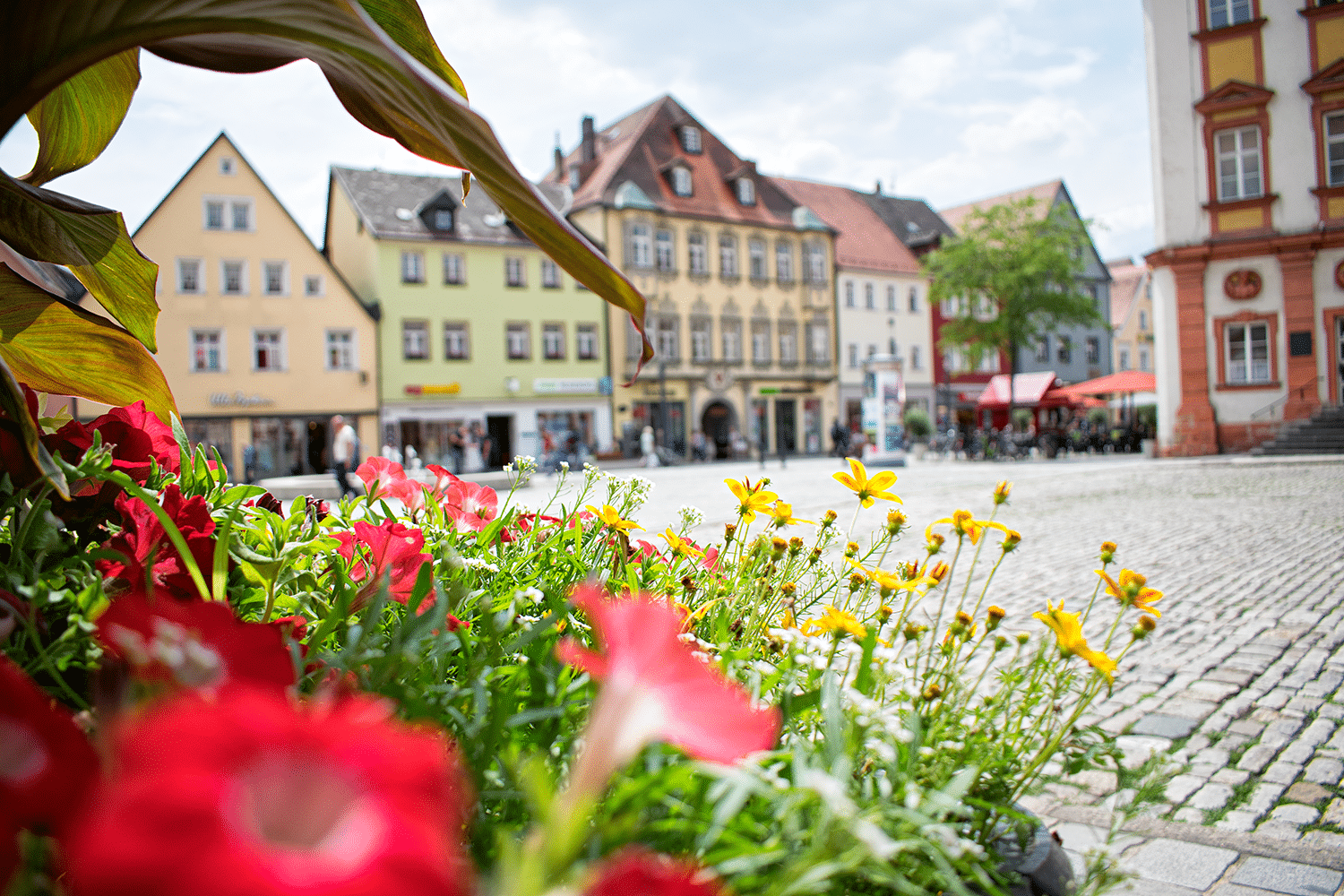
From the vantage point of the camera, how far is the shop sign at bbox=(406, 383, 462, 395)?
29281 millimetres

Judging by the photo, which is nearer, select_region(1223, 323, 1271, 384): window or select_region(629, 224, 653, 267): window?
select_region(1223, 323, 1271, 384): window

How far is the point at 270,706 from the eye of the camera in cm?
33

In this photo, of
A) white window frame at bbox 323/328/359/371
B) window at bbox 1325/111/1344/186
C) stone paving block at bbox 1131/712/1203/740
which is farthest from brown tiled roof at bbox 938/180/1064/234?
stone paving block at bbox 1131/712/1203/740

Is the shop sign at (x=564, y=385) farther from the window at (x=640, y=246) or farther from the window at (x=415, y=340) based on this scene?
the window at (x=640, y=246)

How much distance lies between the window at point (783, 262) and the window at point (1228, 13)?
1807cm

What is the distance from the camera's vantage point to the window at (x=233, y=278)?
88.1ft

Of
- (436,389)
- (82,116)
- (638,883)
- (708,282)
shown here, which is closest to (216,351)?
(436,389)

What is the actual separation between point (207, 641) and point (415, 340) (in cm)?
3030

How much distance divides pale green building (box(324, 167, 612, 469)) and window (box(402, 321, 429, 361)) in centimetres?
3

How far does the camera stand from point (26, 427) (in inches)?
29.6

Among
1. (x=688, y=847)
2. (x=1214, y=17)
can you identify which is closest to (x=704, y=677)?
(x=688, y=847)

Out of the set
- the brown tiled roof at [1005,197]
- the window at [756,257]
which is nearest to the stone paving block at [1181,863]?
the window at [756,257]

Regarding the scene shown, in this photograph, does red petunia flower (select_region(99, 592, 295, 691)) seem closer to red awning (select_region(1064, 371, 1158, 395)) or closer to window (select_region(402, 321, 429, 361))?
window (select_region(402, 321, 429, 361))

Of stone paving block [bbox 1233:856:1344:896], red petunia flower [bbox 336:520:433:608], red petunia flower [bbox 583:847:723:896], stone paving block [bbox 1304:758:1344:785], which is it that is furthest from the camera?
stone paving block [bbox 1304:758:1344:785]
